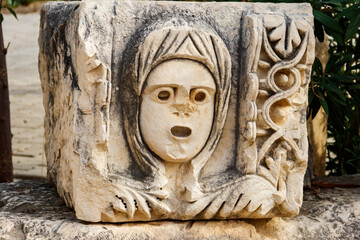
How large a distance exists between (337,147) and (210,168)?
1.81 meters

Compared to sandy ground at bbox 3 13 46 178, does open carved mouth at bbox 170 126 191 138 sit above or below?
above

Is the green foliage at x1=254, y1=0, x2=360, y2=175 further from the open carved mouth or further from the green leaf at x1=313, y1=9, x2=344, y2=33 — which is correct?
the open carved mouth

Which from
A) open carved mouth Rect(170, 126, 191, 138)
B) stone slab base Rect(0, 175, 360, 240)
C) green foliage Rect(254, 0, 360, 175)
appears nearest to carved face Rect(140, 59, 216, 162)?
open carved mouth Rect(170, 126, 191, 138)

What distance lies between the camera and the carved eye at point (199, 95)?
2.83 meters

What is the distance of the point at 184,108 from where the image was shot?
2828 millimetres

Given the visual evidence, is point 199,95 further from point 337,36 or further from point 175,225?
point 337,36

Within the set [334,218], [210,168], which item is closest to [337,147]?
[334,218]

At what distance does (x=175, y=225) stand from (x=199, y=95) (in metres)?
0.54

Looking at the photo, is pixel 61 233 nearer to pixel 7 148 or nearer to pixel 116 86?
pixel 116 86

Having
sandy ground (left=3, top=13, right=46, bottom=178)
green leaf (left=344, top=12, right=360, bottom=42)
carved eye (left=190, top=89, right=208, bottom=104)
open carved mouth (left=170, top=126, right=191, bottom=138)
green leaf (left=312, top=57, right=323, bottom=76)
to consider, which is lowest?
sandy ground (left=3, top=13, right=46, bottom=178)

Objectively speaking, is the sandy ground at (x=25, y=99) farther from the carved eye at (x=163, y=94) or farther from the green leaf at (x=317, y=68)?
the carved eye at (x=163, y=94)

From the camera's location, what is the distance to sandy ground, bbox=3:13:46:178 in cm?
554

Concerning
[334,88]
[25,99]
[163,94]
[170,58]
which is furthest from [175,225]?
[25,99]

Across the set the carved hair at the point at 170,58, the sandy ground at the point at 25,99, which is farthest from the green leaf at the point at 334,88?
the sandy ground at the point at 25,99
